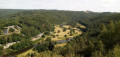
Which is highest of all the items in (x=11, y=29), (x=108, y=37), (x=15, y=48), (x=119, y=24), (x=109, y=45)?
(x=119, y=24)

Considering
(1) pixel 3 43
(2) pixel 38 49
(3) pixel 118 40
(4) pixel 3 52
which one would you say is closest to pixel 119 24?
(3) pixel 118 40

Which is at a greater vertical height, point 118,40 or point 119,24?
point 119,24

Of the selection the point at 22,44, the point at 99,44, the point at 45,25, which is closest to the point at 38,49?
the point at 22,44

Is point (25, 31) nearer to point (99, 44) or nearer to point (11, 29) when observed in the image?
point (11, 29)

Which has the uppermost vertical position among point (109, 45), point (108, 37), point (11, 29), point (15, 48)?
point (108, 37)

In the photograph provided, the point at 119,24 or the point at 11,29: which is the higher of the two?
the point at 119,24

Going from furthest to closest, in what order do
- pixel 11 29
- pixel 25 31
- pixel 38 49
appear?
pixel 25 31, pixel 11 29, pixel 38 49

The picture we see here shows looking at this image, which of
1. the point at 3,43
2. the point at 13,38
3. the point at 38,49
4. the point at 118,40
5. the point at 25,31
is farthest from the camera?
the point at 25,31

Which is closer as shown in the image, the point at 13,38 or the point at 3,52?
the point at 3,52

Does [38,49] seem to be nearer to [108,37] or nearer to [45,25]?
[108,37]
